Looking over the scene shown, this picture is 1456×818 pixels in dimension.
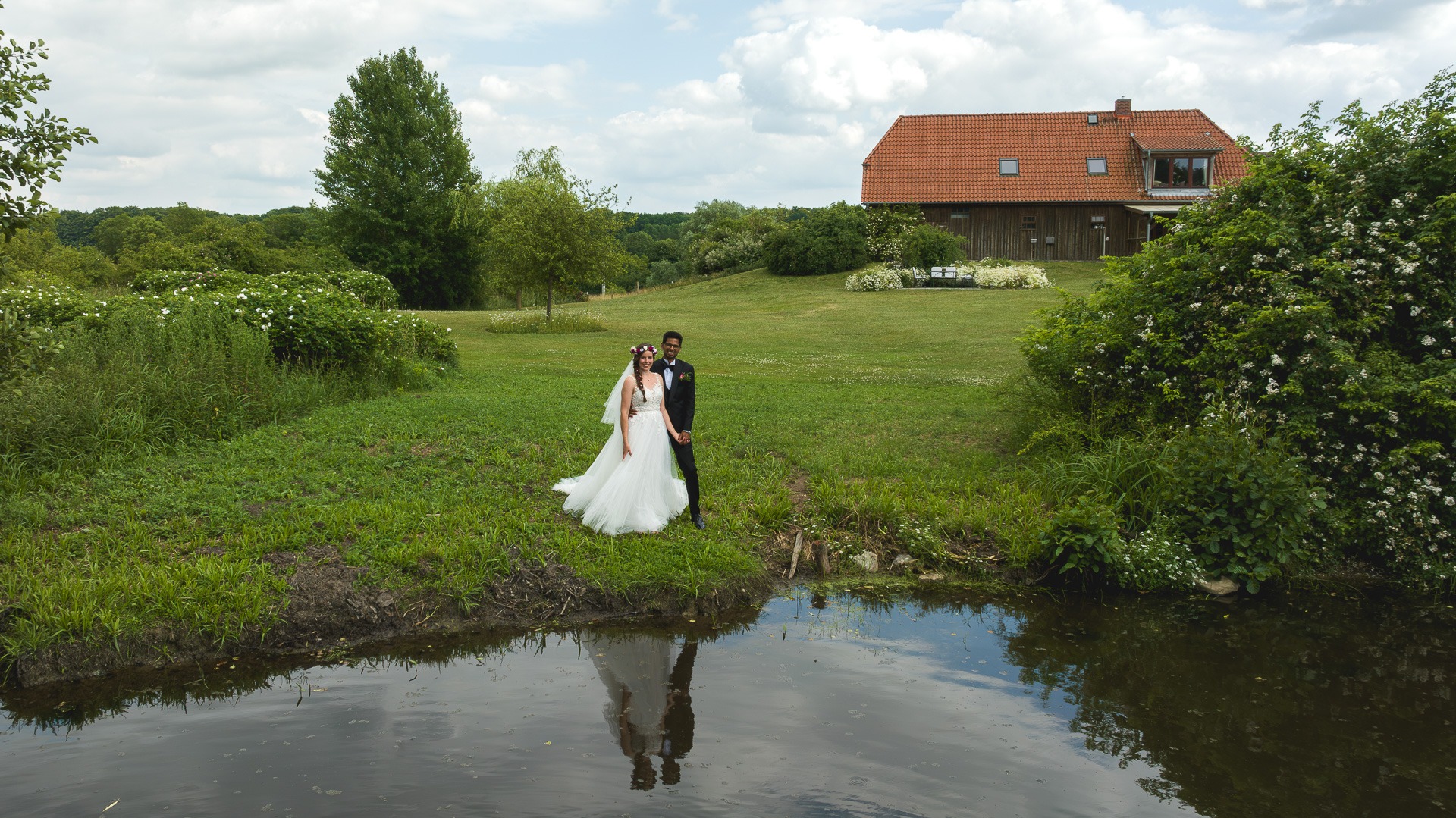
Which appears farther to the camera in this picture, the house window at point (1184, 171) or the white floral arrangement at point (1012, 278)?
the house window at point (1184, 171)

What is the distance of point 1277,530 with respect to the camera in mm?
9117

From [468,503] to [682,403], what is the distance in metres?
2.42

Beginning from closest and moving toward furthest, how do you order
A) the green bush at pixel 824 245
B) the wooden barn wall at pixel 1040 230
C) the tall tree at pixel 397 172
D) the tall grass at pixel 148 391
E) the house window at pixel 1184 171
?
1. the tall grass at pixel 148 391
2. the house window at pixel 1184 171
3. the wooden barn wall at pixel 1040 230
4. the green bush at pixel 824 245
5. the tall tree at pixel 397 172

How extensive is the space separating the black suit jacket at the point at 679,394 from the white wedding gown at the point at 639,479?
143 millimetres

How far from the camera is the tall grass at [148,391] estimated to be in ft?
31.9

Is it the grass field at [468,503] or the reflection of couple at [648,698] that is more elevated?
the grass field at [468,503]

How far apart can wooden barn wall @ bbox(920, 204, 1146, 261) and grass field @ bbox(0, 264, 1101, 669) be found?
29.8 metres

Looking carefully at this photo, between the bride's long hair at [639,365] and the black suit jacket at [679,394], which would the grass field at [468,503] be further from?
the bride's long hair at [639,365]

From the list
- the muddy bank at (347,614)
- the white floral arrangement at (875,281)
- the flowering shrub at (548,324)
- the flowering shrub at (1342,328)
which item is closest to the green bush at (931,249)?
the white floral arrangement at (875,281)

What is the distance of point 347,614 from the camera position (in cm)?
752

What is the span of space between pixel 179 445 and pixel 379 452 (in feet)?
7.01

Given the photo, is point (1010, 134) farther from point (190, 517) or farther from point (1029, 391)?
point (190, 517)

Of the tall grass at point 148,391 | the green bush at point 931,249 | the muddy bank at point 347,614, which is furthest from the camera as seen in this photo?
the green bush at point 931,249

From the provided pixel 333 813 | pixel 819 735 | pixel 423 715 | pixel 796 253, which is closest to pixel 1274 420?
pixel 819 735
